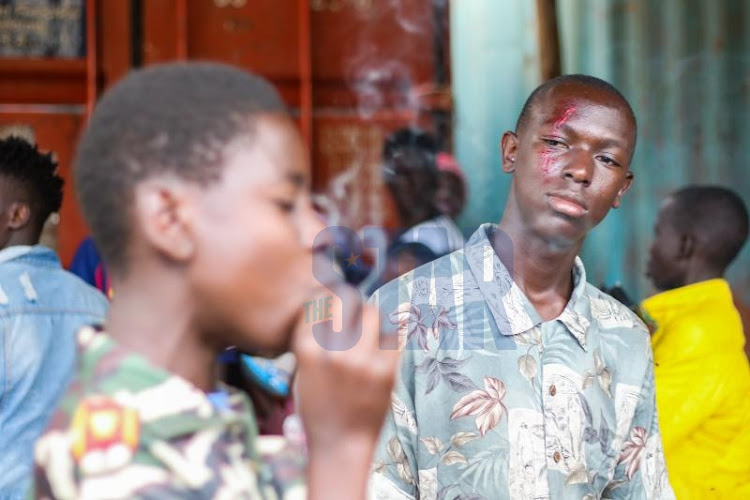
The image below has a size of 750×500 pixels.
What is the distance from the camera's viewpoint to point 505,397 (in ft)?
7.38

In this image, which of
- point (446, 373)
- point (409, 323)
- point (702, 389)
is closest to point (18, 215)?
point (409, 323)

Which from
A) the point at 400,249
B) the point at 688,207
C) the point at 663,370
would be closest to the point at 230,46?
the point at 400,249

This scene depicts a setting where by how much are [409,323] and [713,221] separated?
204 centimetres

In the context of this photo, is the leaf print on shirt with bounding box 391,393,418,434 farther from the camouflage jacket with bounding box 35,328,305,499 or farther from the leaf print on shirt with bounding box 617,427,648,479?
the camouflage jacket with bounding box 35,328,305,499

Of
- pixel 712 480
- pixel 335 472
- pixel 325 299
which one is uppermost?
pixel 325 299

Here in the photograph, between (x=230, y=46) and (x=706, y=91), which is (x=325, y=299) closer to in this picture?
(x=706, y=91)

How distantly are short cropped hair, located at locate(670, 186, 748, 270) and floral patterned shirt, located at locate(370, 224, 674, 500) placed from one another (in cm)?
153

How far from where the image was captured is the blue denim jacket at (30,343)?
9.93 feet

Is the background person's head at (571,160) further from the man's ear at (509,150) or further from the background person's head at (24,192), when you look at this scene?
A: the background person's head at (24,192)

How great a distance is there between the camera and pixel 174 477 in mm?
1216

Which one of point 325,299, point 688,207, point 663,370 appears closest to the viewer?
point 325,299

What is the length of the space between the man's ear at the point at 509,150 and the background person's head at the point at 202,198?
1298 mm

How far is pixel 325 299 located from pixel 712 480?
2.32m

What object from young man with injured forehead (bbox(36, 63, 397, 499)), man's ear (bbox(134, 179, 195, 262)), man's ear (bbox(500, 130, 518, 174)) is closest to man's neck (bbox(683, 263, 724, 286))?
man's ear (bbox(500, 130, 518, 174))
